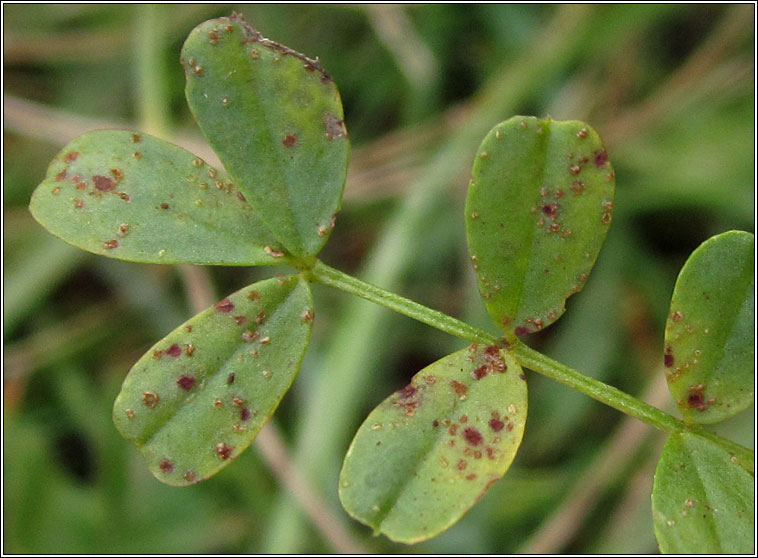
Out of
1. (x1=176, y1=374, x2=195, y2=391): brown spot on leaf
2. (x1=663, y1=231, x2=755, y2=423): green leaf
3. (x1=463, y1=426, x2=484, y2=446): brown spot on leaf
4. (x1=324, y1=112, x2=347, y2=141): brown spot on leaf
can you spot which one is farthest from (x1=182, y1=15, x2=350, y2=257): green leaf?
(x1=663, y1=231, x2=755, y2=423): green leaf

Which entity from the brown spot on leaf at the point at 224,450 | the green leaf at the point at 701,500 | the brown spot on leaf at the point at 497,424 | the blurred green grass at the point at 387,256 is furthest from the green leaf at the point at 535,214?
the blurred green grass at the point at 387,256

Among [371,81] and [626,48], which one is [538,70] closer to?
[626,48]

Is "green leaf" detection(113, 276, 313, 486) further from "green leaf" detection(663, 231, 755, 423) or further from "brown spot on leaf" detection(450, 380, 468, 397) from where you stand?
"green leaf" detection(663, 231, 755, 423)

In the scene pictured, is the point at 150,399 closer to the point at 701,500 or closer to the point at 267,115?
the point at 267,115

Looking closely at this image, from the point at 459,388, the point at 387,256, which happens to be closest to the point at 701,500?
the point at 459,388

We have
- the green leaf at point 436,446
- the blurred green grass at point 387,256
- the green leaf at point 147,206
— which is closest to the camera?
the green leaf at point 436,446

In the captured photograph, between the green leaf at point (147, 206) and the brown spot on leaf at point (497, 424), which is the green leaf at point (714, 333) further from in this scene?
the green leaf at point (147, 206)
